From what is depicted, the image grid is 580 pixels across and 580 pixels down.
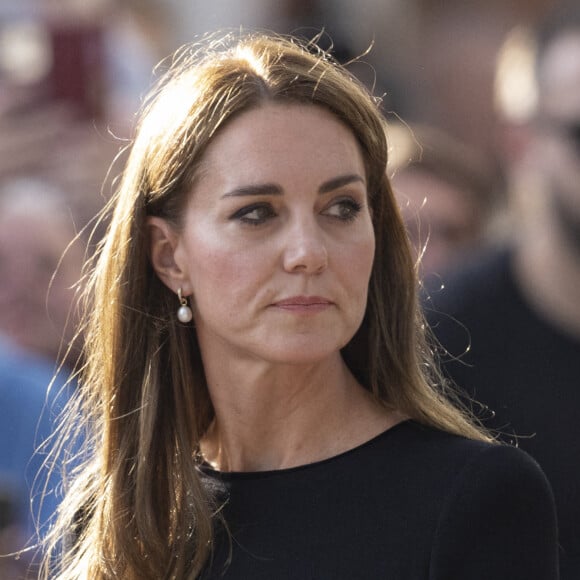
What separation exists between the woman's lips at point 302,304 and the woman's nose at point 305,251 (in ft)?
0.17

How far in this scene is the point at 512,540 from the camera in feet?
8.67

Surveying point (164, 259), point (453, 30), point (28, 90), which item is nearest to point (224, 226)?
point (164, 259)

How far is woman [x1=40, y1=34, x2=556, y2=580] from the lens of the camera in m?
2.72

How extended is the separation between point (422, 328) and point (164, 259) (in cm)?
57

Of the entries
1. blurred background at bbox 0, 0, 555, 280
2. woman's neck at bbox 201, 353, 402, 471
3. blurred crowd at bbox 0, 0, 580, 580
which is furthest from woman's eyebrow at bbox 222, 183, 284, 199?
blurred background at bbox 0, 0, 555, 280

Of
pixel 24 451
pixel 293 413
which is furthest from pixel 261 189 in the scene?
pixel 24 451

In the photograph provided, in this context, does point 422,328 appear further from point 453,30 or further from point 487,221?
point 453,30

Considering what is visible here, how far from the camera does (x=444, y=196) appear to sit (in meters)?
5.27

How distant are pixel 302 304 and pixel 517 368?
1154 millimetres

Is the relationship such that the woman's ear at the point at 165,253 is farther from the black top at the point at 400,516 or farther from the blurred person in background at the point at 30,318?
the blurred person in background at the point at 30,318

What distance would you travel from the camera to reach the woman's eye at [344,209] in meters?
2.86

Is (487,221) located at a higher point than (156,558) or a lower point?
higher

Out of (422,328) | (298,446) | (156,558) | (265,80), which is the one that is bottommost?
(156,558)

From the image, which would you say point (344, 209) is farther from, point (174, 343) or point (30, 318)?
point (30, 318)
